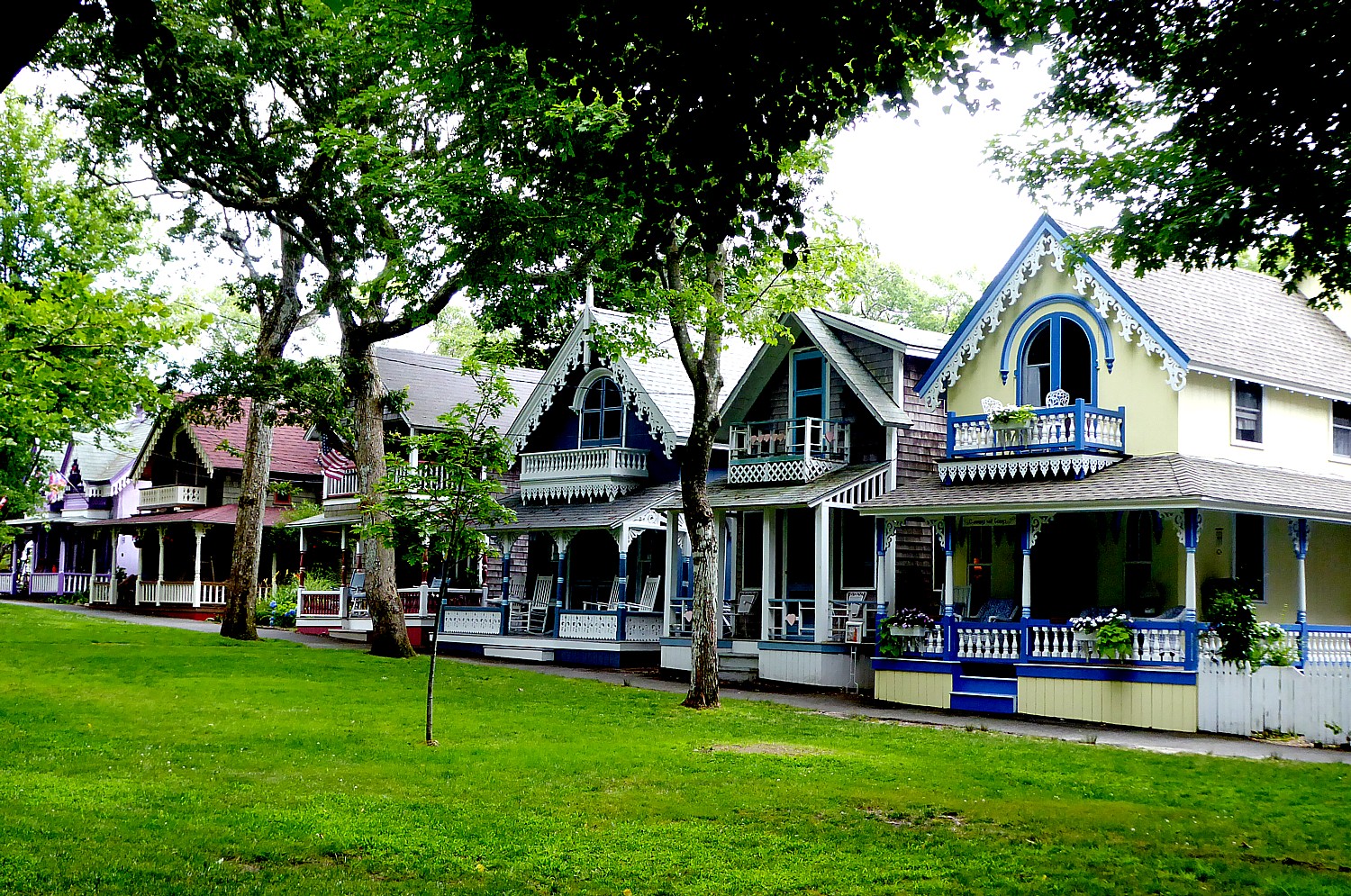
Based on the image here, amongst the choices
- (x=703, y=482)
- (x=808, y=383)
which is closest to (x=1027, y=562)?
(x=703, y=482)

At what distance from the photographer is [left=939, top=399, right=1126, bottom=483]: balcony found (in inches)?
882

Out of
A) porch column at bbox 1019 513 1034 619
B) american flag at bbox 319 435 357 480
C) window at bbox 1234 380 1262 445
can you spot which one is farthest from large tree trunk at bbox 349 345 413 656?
window at bbox 1234 380 1262 445

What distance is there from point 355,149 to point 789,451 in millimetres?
10919

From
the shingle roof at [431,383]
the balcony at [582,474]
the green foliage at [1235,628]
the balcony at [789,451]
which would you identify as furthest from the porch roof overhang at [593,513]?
the green foliage at [1235,628]

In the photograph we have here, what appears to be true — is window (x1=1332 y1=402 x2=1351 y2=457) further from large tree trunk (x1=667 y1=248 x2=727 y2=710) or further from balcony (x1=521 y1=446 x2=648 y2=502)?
balcony (x1=521 y1=446 x2=648 y2=502)

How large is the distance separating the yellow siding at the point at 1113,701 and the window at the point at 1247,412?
5.79 meters

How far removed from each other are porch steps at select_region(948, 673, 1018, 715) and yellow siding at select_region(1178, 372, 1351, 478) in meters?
5.13

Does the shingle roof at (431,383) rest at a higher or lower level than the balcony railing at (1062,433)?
higher

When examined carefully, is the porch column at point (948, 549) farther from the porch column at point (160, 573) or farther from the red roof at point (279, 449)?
the porch column at point (160, 573)

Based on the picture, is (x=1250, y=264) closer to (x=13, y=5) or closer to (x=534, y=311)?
(x=534, y=311)

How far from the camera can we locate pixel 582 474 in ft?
108

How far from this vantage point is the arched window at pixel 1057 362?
23.7m

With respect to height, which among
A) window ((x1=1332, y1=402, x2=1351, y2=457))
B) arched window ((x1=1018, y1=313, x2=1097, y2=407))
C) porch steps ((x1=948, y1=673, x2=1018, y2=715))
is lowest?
porch steps ((x1=948, y1=673, x2=1018, y2=715))

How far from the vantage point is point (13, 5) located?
3.92m
